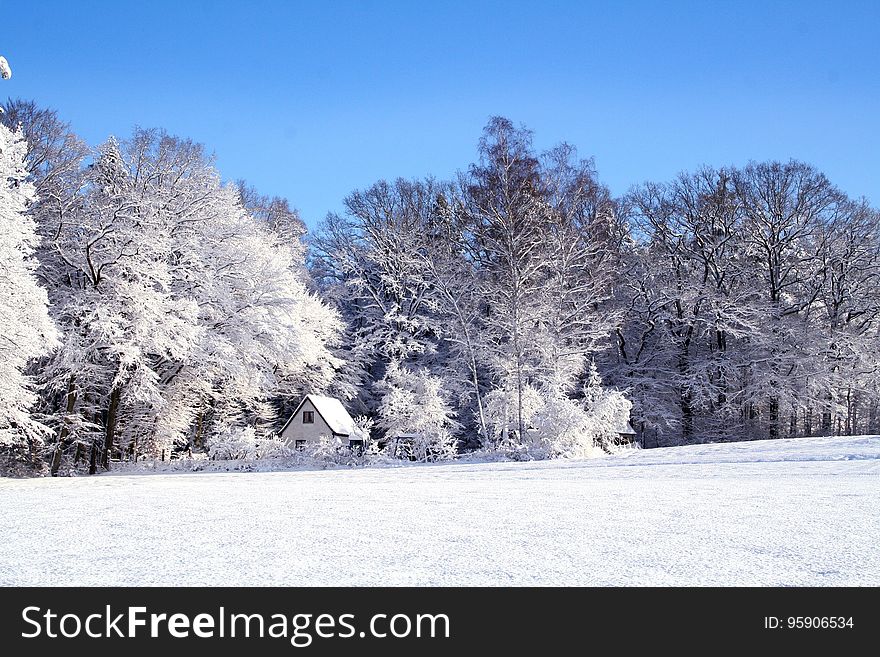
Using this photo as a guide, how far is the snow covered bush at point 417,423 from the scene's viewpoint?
23125 mm

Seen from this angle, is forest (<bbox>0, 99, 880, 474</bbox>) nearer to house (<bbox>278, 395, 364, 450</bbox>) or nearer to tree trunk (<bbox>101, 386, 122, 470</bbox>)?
tree trunk (<bbox>101, 386, 122, 470</bbox>)

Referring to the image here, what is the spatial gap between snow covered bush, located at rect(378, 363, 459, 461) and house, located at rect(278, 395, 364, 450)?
5.56 metres

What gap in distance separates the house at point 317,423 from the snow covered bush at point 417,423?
18.2ft

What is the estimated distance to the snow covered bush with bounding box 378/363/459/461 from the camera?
23125 mm

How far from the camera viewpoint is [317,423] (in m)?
30.8

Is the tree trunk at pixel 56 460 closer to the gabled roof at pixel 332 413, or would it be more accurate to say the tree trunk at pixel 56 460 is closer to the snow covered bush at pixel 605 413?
the gabled roof at pixel 332 413

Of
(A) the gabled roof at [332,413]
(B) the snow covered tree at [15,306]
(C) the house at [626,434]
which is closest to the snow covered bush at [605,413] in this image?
(C) the house at [626,434]

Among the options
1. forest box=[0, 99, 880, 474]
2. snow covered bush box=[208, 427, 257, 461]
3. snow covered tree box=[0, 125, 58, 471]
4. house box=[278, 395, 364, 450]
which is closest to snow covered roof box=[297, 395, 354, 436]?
house box=[278, 395, 364, 450]

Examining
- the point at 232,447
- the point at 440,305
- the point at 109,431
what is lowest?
the point at 232,447

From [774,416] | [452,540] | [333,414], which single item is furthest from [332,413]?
[452,540]

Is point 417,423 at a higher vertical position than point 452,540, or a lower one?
lower

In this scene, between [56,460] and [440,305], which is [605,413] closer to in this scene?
[440,305]

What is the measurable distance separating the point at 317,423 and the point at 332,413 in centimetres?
93

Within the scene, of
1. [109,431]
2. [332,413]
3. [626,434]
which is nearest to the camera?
[109,431]
